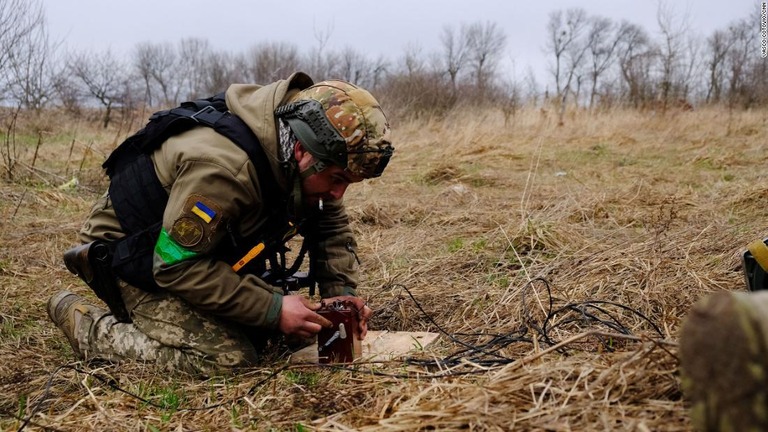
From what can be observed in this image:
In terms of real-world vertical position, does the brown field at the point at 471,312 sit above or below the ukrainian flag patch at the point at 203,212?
below

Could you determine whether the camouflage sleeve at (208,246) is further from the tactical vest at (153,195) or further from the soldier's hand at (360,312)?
the soldier's hand at (360,312)

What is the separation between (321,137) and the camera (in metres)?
2.42

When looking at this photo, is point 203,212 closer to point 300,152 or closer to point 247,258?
point 247,258

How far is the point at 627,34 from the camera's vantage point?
2213 inches

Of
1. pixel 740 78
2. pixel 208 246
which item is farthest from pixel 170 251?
pixel 740 78

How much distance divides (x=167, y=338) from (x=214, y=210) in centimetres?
66

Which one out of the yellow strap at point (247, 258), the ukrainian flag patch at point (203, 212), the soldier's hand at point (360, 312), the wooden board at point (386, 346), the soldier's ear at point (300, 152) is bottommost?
the wooden board at point (386, 346)

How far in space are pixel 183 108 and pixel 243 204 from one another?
579 mm

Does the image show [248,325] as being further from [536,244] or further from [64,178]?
[64,178]

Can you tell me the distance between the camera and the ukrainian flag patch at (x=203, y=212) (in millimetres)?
2328

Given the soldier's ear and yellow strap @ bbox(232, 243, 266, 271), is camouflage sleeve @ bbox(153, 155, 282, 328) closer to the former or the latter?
yellow strap @ bbox(232, 243, 266, 271)

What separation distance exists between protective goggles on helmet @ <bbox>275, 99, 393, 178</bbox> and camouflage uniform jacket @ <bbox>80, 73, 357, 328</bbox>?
118mm

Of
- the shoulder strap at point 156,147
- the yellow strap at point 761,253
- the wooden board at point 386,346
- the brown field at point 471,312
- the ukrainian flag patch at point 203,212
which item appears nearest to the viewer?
the brown field at point 471,312

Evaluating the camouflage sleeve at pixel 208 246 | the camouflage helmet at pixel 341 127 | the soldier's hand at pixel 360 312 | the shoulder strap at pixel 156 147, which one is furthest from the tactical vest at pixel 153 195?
the soldier's hand at pixel 360 312
